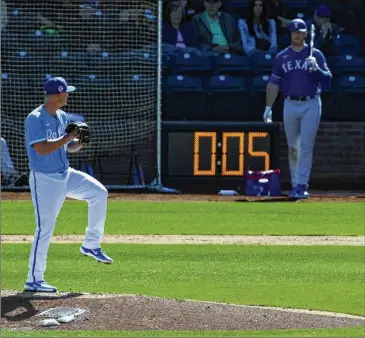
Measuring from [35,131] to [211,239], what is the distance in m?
4.54

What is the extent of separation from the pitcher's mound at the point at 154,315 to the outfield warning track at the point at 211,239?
4.03m

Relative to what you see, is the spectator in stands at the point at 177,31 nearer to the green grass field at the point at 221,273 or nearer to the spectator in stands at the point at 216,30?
the spectator in stands at the point at 216,30

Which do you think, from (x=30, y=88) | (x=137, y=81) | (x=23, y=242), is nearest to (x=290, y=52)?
(x=137, y=81)

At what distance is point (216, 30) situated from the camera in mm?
20594

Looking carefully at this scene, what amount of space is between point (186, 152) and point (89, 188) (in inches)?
310

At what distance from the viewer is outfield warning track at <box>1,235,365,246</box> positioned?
13595 mm

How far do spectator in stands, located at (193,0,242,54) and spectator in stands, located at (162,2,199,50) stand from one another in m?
0.13

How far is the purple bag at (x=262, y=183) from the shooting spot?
18.0 meters

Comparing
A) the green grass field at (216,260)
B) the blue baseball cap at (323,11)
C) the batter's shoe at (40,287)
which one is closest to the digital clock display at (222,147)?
the green grass field at (216,260)

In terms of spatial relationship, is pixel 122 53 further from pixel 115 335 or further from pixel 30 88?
pixel 115 335

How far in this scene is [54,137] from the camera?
32.8ft

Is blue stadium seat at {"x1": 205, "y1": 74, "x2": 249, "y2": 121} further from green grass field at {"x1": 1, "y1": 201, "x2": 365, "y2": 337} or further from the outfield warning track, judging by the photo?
the outfield warning track

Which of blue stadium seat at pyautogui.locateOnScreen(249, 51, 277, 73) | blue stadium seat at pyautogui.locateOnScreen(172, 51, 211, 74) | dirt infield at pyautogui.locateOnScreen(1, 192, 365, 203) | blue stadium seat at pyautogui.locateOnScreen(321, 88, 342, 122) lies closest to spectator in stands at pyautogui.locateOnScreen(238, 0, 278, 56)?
blue stadium seat at pyautogui.locateOnScreen(249, 51, 277, 73)

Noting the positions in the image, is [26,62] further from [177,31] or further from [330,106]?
[330,106]
